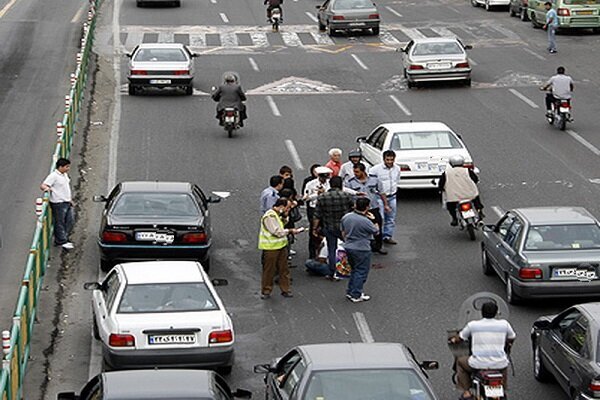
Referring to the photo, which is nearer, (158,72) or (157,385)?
(157,385)

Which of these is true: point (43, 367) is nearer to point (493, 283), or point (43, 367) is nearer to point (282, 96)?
point (493, 283)

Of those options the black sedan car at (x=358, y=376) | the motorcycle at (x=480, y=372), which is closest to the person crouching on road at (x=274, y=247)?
the motorcycle at (x=480, y=372)

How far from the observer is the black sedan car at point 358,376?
478 inches

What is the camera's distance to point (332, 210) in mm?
20703

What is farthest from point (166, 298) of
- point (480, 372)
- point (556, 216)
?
point (556, 216)

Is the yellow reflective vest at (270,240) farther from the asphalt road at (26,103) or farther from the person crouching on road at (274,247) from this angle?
the asphalt road at (26,103)

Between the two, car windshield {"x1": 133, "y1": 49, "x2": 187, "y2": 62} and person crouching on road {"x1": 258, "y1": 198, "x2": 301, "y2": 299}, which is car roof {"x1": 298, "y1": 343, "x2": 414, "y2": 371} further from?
car windshield {"x1": 133, "y1": 49, "x2": 187, "y2": 62}

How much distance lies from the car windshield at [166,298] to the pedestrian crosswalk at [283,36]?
31.2 m

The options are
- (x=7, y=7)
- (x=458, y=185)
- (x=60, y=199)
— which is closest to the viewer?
(x=60, y=199)

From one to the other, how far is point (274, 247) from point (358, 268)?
124cm

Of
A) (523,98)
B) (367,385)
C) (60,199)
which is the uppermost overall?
(367,385)

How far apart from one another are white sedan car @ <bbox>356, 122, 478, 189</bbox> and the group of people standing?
3.02m

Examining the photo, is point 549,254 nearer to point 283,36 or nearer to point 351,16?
point 351,16

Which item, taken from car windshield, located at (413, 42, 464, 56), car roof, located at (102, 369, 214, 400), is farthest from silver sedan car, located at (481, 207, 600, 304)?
car windshield, located at (413, 42, 464, 56)
